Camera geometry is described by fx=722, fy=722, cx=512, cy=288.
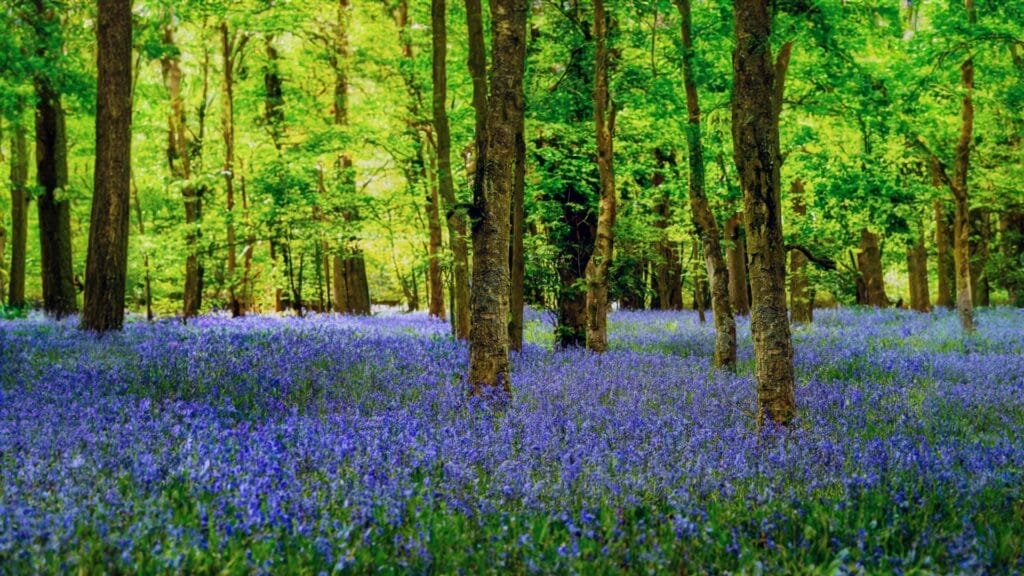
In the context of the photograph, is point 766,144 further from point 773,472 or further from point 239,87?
point 239,87

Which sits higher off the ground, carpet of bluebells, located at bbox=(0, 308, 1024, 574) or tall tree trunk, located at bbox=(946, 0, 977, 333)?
tall tree trunk, located at bbox=(946, 0, 977, 333)

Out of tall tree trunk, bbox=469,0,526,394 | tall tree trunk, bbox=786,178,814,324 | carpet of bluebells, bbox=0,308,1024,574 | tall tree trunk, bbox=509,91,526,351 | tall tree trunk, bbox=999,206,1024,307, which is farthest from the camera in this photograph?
tall tree trunk, bbox=999,206,1024,307

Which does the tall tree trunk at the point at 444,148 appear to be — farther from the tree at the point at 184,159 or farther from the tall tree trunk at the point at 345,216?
the tree at the point at 184,159

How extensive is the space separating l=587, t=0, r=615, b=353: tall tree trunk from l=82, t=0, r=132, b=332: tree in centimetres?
711

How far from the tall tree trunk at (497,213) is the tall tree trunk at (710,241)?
11.5ft

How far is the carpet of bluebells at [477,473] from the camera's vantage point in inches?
125

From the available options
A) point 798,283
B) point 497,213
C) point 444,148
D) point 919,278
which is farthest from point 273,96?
point 919,278

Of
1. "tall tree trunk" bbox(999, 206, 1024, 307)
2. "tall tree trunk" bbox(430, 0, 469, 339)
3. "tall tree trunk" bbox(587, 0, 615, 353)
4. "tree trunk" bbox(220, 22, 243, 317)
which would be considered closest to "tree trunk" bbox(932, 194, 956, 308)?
"tall tree trunk" bbox(999, 206, 1024, 307)

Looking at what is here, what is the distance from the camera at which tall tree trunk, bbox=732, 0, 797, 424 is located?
5449 millimetres

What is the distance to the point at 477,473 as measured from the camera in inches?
171

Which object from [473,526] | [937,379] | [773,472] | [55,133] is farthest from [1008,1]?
[55,133]

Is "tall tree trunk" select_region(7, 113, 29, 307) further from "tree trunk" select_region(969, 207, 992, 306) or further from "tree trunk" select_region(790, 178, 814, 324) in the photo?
"tree trunk" select_region(969, 207, 992, 306)

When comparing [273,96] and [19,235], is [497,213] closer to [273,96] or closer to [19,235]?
[19,235]

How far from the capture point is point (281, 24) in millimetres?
17906
